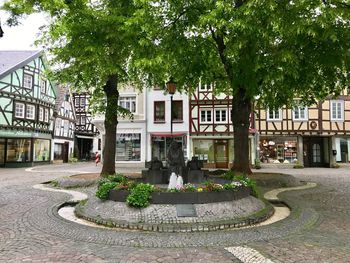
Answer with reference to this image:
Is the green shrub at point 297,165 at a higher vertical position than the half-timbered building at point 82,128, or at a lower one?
lower

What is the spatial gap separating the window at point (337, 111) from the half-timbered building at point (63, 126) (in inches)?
1120

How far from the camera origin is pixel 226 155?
29.0 m

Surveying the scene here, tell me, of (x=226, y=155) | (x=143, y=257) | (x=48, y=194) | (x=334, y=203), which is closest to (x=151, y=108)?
(x=226, y=155)

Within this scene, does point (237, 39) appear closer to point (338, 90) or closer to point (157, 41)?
point (157, 41)

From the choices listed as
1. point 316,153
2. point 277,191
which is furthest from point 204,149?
point 277,191

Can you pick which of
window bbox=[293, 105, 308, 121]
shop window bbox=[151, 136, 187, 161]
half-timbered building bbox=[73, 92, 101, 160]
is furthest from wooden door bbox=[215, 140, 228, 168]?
half-timbered building bbox=[73, 92, 101, 160]

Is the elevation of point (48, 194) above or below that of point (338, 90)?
below

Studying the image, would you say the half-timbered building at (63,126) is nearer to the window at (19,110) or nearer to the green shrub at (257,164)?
the window at (19,110)

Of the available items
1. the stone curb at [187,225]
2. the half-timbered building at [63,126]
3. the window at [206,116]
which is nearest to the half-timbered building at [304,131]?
the window at [206,116]

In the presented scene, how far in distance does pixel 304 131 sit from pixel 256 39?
21.9 metres

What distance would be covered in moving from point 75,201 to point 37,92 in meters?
24.6

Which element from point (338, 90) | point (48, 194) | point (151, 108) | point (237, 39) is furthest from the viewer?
point (151, 108)

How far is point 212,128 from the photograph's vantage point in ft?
94.2

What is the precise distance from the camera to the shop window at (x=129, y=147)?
2909 cm
